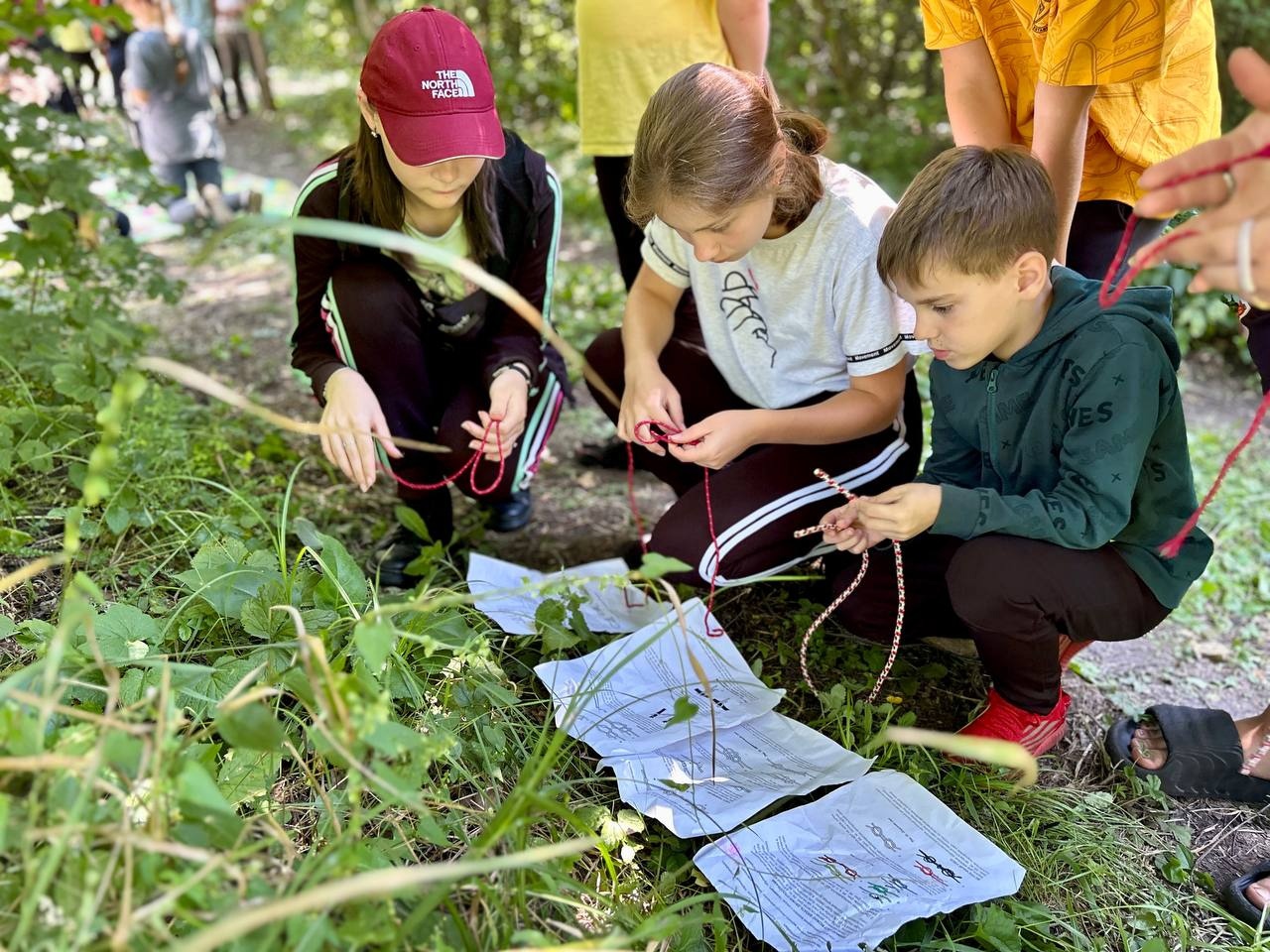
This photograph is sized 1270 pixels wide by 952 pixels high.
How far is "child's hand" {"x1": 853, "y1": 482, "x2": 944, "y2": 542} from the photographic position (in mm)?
1617

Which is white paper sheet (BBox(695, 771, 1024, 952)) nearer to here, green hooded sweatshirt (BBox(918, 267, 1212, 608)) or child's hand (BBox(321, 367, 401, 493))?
green hooded sweatshirt (BBox(918, 267, 1212, 608))

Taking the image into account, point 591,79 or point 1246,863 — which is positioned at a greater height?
point 591,79

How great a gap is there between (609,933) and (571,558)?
1.18 metres

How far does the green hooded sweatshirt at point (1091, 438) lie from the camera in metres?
1.54

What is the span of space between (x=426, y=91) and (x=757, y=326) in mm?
749

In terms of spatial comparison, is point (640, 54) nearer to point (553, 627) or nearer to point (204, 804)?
point (553, 627)

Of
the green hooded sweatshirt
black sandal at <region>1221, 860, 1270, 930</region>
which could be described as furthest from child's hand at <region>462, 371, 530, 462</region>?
black sandal at <region>1221, 860, 1270, 930</region>

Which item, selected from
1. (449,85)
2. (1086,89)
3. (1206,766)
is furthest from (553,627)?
(1086,89)

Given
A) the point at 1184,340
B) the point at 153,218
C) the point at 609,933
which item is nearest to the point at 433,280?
the point at 609,933

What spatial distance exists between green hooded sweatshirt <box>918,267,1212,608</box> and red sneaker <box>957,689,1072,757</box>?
0.96 feet

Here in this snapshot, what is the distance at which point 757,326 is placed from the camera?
2.00 m

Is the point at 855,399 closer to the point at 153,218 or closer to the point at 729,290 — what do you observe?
the point at 729,290

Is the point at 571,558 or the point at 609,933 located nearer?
the point at 609,933

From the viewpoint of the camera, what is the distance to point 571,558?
239 centimetres
